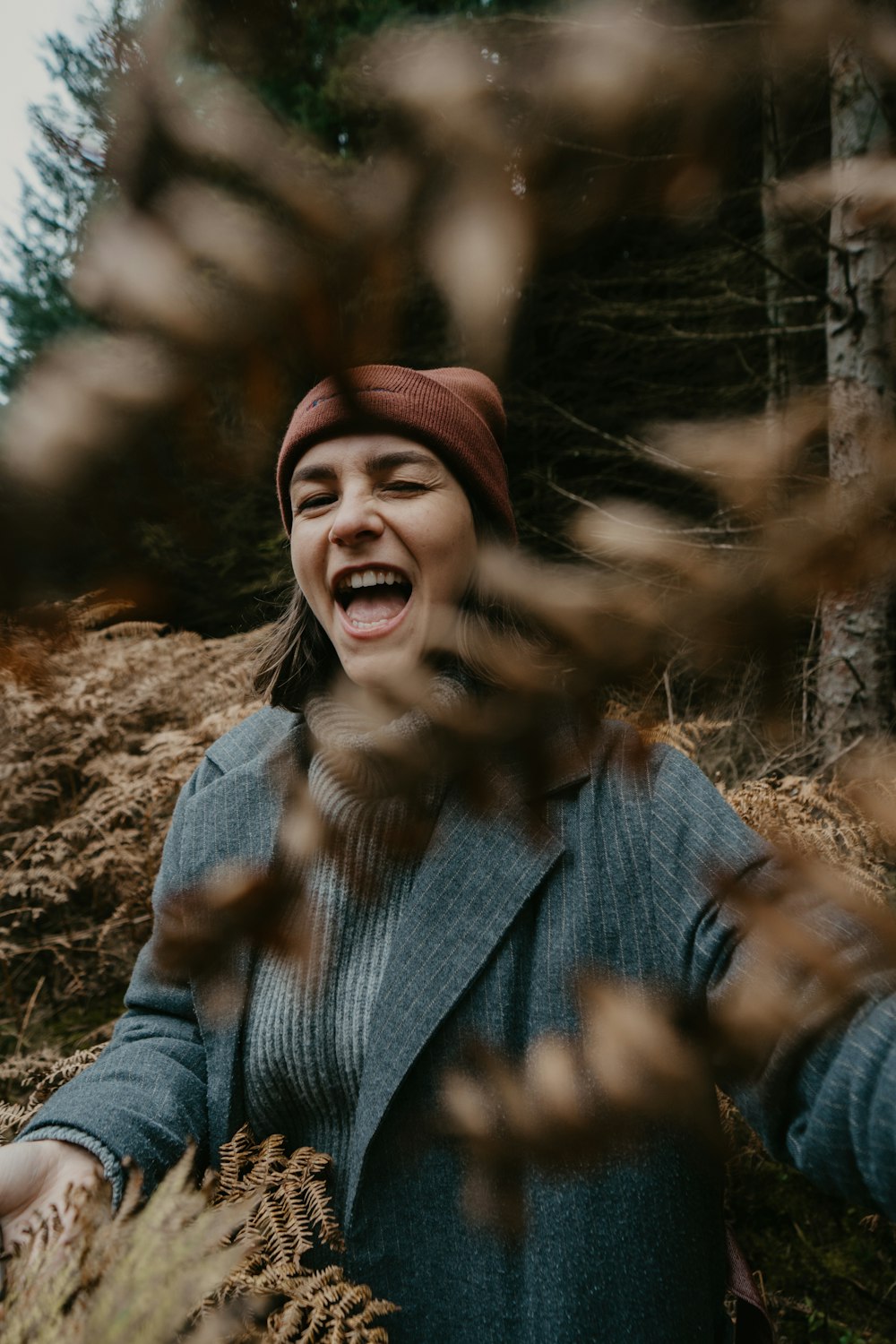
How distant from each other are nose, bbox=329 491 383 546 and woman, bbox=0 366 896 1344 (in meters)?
0.10

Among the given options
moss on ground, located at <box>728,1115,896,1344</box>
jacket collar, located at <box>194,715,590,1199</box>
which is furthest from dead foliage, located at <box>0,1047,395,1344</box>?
moss on ground, located at <box>728,1115,896,1344</box>

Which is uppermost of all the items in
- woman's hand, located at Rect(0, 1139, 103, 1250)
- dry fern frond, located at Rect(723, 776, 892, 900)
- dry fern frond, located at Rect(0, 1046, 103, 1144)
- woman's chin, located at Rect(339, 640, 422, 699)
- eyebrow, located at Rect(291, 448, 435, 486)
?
eyebrow, located at Rect(291, 448, 435, 486)

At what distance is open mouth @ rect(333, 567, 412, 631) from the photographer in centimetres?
96

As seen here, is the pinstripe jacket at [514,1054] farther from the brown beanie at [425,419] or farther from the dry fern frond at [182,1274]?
the brown beanie at [425,419]

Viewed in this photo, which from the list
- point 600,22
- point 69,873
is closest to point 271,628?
point 69,873

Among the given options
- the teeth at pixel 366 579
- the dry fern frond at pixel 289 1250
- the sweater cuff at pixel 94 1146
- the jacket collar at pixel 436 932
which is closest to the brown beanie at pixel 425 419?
the teeth at pixel 366 579

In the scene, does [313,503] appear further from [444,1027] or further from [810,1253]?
[810,1253]

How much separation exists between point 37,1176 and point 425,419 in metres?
0.93

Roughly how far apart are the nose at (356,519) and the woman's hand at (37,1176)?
2.36 feet

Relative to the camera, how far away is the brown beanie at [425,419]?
0.32 meters

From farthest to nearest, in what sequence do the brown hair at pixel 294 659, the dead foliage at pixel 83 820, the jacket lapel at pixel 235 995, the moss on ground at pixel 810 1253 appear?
the dead foliage at pixel 83 820
the moss on ground at pixel 810 1253
the brown hair at pixel 294 659
the jacket lapel at pixel 235 995

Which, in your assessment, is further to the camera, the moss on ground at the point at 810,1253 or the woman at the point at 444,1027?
the moss on ground at the point at 810,1253

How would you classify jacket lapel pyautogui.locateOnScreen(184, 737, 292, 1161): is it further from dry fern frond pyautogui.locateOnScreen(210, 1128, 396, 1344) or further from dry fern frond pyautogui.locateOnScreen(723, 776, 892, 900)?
dry fern frond pyautogui.locateOnScreen(723, 776, 892, 900)

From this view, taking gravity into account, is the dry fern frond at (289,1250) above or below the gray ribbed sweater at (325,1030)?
below
